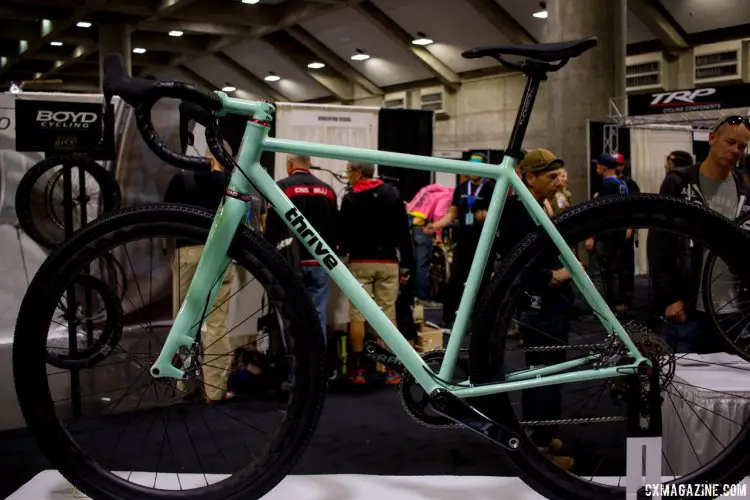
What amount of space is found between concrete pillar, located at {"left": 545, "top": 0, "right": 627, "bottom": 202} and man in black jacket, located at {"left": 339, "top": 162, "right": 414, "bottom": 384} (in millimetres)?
3251

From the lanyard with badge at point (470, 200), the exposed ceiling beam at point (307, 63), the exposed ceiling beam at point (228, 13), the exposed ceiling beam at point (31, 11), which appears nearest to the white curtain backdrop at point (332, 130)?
the lanyard with badge at point (470, 200)

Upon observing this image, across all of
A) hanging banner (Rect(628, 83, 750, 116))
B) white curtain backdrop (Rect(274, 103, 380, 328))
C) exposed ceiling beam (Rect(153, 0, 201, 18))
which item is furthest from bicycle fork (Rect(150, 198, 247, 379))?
exposed ceiling beam (Rect(153, 0, 201, 18))

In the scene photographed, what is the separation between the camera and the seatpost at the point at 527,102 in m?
1.61

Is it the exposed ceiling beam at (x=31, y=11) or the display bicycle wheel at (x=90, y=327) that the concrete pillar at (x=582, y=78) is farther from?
the exposed ceiling beam at (x=31, y=11)

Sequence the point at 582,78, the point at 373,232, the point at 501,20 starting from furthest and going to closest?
the point at 501,20 < the point at 582,78 < the point at 373,232

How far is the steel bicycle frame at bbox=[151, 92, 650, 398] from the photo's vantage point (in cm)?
160

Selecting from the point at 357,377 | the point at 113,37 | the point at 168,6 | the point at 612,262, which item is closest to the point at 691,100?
the point at 357,377

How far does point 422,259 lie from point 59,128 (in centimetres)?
495

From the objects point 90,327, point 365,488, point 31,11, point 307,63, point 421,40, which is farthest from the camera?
point 307,63

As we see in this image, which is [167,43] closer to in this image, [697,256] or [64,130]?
[64,130]

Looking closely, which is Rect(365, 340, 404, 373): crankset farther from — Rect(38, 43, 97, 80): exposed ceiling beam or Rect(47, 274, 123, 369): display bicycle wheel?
Rect(38, 43, 97, 80): exposed ceiling beam

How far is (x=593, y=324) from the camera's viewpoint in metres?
1.93

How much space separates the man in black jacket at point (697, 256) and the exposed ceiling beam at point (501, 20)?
8.64 metres

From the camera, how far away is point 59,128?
3158 millimetres
